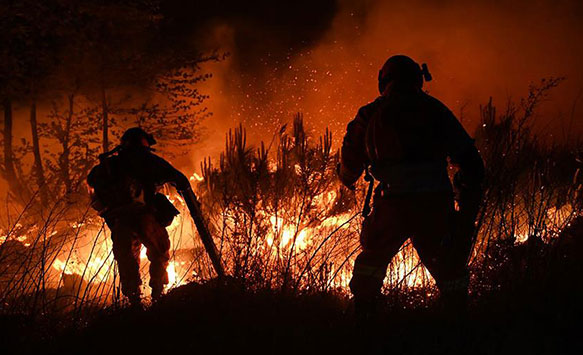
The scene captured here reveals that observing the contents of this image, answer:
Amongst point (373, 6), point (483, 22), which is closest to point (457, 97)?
point (483, 22)

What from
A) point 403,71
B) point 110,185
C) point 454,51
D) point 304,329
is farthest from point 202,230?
point 454,51

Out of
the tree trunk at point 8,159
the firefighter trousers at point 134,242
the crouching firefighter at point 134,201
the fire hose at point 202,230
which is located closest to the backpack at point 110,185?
the crouching firefighter at point 134,201

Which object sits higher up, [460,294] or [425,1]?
[425,1]

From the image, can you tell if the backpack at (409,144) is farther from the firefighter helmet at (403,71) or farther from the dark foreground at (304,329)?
the dark foreground at (304,329)

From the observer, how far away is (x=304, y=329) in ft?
8.18

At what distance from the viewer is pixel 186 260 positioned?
7152 mm

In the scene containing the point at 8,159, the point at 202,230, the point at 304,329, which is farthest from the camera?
the point at 8,159

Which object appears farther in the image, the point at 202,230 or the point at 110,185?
the point at 110,185

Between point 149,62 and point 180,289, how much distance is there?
9623 mm

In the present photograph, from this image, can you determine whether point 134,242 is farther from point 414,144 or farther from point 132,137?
point 414,144

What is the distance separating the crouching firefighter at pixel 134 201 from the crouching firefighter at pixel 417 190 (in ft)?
7.13

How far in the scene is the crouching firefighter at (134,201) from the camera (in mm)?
4219

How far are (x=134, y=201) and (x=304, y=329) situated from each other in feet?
8.03

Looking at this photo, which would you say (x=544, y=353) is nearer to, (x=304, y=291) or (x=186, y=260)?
(x=304, y=291)
